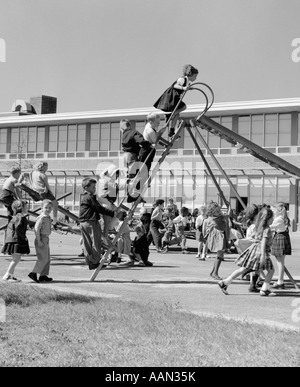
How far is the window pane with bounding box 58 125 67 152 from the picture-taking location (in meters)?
63.2

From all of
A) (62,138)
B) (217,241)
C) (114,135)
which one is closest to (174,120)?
(217,241)

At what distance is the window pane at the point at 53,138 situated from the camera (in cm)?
6391

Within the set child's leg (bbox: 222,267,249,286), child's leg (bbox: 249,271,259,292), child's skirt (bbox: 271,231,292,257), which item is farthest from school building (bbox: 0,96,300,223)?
child's leg (bbox: 222,267,249,286)

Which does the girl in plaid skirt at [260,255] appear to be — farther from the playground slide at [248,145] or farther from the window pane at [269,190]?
the window pane at [269,190]

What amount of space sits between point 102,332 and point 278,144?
154 feet

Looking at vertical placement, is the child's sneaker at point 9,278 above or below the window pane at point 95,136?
below

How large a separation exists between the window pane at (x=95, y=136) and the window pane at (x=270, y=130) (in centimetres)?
1503

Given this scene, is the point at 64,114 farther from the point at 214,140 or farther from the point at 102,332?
the point at 102,332

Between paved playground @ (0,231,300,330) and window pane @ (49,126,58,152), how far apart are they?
1829 inches

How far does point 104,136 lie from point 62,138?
195 inches

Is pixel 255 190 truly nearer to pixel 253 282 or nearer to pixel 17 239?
pixel 253 282

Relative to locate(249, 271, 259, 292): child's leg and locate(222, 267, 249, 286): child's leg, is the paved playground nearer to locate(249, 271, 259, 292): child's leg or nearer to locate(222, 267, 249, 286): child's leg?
locate(249, 271, 259, 292): child's leg

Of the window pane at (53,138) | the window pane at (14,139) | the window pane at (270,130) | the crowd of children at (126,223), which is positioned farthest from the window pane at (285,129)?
the crowd of children at (126,223)

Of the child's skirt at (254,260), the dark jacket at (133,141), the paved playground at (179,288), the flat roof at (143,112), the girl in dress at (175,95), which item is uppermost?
the flat roof at (143,112)
